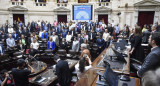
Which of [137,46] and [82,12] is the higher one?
[82,12]

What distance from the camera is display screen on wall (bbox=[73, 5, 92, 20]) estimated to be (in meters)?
18.8

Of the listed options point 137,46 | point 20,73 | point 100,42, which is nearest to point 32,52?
point 20,73

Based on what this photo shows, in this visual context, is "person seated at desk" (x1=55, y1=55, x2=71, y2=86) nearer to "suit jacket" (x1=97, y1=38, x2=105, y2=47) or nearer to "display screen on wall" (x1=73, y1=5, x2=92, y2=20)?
"suit jacket" (x1=97, y1=38, x2=105, y2=47)

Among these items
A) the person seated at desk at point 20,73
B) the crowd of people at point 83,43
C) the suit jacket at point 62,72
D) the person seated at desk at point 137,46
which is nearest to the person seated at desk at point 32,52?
the crowd of people at point 83,43

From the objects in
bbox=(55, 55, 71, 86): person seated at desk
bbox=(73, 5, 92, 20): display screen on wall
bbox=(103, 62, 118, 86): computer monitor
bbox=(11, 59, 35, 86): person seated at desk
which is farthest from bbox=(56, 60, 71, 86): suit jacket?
bbox=(73, 5, 92, 20): display screen on wall

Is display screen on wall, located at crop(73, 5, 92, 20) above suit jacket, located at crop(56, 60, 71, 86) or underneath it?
above

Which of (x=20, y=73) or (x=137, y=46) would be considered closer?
(x=20, y=73)

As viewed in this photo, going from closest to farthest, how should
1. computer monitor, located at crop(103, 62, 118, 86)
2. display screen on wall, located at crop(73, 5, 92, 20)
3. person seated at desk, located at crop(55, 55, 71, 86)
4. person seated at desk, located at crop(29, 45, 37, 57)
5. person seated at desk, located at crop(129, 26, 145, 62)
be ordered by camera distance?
computer monitor, located at crop(103, 62, 118, 86), person seated at desk, located at crop(55, 55, 71, 86), person seated at desk, located at crop(129, 26, 145, 62), person seated at desk, located at crop(29, 45, 37, 57), display screen on wall, located at crop(73, 5, 92, 20)

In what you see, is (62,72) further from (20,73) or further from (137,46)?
(137,46)

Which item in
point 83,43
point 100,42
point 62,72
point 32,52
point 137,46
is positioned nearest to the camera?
point 62,72

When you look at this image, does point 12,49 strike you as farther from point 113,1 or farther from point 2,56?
point 113,1

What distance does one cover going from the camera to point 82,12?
18.9 meters

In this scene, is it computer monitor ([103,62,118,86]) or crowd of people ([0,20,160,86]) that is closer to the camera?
computer monitor ([103,62,118,86])

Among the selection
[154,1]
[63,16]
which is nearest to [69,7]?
[63,16]
